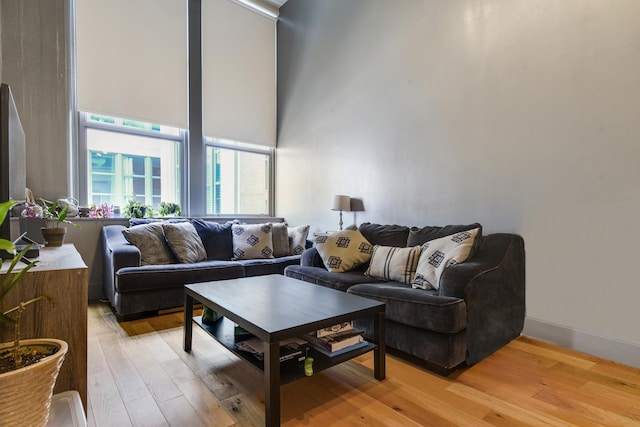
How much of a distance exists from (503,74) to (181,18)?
3.67 metres

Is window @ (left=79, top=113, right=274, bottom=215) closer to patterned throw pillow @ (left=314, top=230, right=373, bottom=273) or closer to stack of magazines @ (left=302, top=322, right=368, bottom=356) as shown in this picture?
patterned throw pillow @ (left=314, top=230, right=373, bottom=273)

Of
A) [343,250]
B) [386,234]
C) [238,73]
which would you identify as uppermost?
[238,73]

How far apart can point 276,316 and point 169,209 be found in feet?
9.60

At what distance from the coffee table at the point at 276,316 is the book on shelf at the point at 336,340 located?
0.16ft

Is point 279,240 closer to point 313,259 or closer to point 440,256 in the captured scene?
point 313,259

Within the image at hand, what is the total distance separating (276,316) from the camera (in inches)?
59.4

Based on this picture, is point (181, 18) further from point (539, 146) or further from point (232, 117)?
point (539, 146)

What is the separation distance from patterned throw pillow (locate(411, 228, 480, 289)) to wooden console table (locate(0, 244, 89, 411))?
6.12 ft

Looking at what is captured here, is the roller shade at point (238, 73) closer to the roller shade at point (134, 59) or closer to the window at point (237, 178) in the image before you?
the window at point (237, 178)

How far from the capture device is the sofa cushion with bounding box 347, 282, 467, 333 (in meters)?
1.73

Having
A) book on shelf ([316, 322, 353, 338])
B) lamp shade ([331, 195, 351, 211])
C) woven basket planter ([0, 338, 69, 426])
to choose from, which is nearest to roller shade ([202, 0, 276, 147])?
lamp shade ([331, 195, 351, 211])

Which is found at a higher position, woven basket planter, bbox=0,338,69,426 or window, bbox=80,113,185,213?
window, bbox=80,113,185,213

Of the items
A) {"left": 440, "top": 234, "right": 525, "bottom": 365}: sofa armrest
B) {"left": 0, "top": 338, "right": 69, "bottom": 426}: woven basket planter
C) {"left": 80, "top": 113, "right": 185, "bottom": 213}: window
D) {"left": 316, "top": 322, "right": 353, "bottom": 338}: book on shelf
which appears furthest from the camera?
{"left": 80, "top": 113, "right": 185, "bottom": 213}: window

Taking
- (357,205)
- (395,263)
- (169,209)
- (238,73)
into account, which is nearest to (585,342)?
(395,263)
